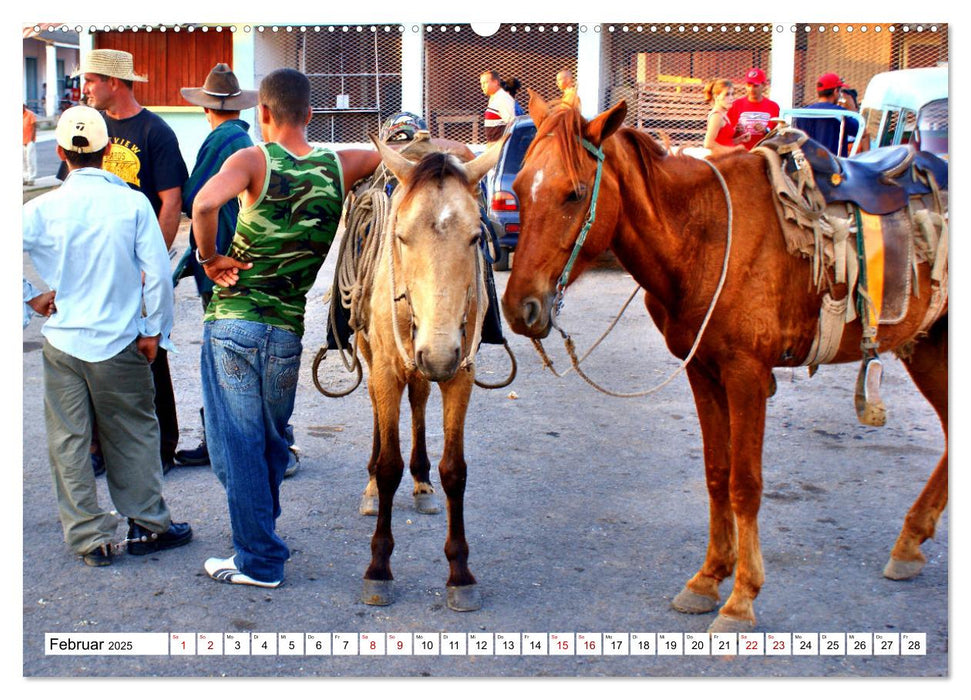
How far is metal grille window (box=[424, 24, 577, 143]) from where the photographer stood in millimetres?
14852

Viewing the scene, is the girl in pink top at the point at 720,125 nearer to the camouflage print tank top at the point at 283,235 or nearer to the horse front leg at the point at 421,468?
the horse front leg at the point at 421,468

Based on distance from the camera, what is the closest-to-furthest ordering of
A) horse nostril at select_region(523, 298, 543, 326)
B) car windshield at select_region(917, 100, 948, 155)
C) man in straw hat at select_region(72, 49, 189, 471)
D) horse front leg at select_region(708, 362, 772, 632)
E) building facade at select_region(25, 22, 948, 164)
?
horse nostril at select_region(523, 298, 543, 326)
horse front leg at select_region(708, 362, 772, 632)
man in straw hat at select_region(72, 49, 189, 471)
car windshield at select_region(917, 100, 948, 155)
building facade at select_region(25, 22, 948, 164)

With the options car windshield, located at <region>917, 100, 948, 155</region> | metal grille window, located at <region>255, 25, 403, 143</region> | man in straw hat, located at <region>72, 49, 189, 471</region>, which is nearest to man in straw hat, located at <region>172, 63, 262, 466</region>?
man in straw hat, located at <region>72, 49, 189, 471</region>

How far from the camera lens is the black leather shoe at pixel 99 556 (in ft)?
15.7

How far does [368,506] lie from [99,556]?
1378 mm

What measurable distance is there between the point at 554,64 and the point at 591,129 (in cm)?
1289

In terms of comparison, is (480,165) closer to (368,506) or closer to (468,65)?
(368,506)

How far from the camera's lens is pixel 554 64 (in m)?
16.1

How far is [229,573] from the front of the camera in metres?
4.60

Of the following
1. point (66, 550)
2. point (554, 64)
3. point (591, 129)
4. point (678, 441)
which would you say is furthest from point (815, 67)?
point (66, 550)

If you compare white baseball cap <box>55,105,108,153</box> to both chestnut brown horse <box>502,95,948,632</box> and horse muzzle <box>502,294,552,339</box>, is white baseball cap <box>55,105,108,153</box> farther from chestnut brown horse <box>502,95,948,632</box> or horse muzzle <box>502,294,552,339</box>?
horse muzzle <box>502,294,552,339</box>

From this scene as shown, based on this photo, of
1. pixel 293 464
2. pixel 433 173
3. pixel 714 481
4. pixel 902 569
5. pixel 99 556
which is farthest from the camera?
pixel 293 464

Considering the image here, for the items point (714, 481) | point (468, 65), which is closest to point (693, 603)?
point (714, 481)

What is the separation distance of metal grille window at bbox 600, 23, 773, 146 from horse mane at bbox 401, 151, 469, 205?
28.6ft
